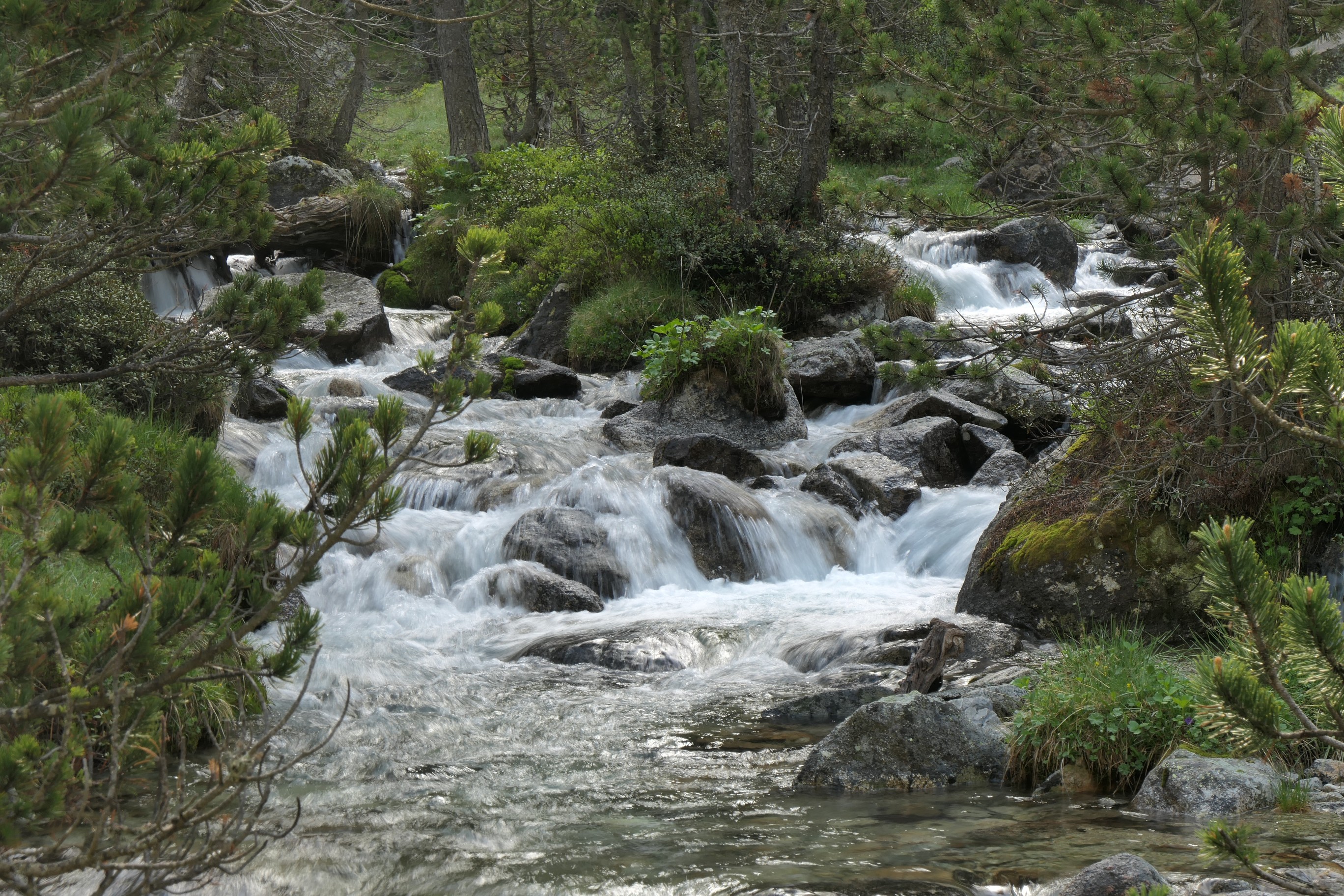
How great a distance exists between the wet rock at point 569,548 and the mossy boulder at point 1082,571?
327 cm

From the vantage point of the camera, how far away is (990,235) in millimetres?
20344

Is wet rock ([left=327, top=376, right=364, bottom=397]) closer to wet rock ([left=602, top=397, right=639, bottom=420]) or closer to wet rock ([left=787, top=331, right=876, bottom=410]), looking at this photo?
wet rock ([left=602, top=397, right=639, bottom=420])

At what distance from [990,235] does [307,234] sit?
13108mm

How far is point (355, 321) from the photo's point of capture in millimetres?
16344

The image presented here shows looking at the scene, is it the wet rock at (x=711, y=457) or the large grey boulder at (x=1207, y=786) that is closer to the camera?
the large grey boulder at (x=1207, y=786)

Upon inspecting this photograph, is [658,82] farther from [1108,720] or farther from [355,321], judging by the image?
[1108,720]

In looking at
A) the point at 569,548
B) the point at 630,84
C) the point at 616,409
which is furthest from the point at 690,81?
the point at 569,548

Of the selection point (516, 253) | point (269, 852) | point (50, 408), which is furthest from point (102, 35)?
point (516, 253)

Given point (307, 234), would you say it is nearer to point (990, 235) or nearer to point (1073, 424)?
point (990, 235)

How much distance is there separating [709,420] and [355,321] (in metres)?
6.35

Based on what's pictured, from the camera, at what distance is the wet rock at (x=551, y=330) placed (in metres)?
16.8

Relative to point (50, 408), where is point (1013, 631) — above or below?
below

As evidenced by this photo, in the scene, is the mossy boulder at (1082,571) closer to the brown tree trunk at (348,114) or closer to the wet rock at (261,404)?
the wet rock at (261,404)

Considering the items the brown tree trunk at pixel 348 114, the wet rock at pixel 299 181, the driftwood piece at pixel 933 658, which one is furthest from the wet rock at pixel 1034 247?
the brown tree trunk at pixel 348 114
